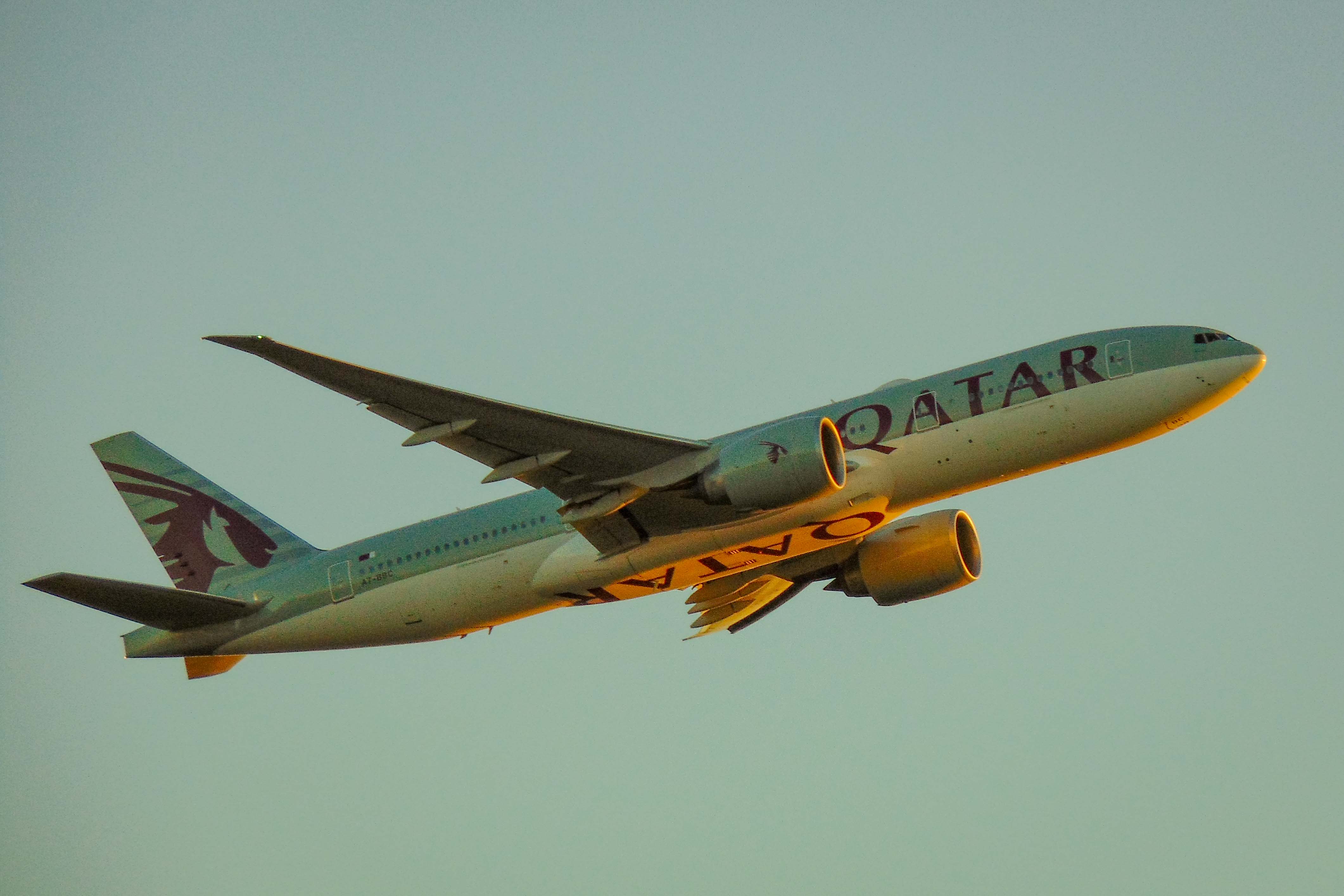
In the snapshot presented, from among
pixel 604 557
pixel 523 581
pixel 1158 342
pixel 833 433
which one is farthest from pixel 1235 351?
pixel 523 581

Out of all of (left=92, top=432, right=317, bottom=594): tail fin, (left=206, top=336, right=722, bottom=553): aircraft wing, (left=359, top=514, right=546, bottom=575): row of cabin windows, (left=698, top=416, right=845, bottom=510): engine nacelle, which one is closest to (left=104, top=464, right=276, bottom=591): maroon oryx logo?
(left=92, top=432, right=317, bottom=594): tail fin

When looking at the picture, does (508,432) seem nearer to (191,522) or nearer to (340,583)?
(340,583)

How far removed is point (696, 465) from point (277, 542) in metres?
12.4

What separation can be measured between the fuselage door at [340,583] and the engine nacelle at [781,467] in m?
9.52

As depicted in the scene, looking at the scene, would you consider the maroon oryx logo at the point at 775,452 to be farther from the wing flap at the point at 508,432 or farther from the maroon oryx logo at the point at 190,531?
the maroon oryx logo at the point at 190,531

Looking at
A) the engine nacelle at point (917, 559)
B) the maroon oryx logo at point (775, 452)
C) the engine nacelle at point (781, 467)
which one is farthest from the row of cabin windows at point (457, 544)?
the engine nacelle at point (917, 559)

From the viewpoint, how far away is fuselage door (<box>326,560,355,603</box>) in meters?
32.4

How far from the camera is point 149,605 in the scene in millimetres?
31609

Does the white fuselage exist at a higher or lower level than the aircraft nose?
lower

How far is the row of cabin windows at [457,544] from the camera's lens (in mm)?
31359

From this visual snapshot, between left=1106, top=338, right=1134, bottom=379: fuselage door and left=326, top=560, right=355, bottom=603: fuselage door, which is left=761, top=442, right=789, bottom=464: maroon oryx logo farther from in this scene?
left=326, top=560, right=355, bottom=603: fuselage door

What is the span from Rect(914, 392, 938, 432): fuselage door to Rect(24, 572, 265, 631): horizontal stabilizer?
51.8 feet

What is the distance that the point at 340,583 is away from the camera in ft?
107

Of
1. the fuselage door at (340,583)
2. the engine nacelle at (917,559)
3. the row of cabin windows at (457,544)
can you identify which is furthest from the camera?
the engine nacelle at (917,559)
